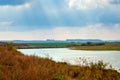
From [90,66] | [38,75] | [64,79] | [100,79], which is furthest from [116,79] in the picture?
[38,75]

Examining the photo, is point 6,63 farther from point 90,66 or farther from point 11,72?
point 90,66

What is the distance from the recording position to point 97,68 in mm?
25094

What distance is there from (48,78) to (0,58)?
6.91 meters

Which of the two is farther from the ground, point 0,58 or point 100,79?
point 0,58

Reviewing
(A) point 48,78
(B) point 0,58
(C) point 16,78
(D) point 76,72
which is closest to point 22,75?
(C) point 16,78

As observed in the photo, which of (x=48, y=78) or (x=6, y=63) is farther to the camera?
(x=6, y=63)

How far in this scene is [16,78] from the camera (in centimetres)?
1296

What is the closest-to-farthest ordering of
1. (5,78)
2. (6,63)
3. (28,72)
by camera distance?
(5,78) < (28,72) < (6,63)

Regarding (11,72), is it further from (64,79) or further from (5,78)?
(64,79)

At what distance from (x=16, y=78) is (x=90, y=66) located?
41.4 ft

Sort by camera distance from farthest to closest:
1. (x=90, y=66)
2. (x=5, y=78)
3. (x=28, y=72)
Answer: (x=90, y=66), (x=28, y=72), (x=5, y=78)

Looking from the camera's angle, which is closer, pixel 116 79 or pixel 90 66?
pixel 116 79

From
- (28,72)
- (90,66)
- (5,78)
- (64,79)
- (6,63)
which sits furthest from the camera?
(90,66)

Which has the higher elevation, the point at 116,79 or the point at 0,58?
the point at 0,58
